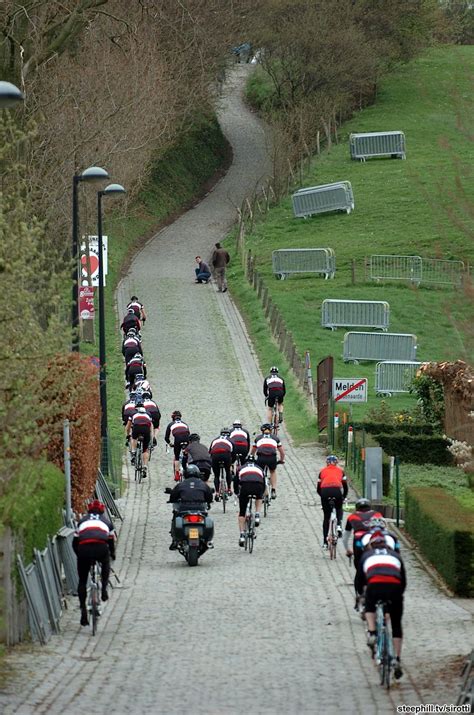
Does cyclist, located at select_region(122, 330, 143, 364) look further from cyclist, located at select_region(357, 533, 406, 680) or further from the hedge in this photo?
cyclist, located at select_region(357, 533, 406, 680)

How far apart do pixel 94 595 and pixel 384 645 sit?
4.43 m

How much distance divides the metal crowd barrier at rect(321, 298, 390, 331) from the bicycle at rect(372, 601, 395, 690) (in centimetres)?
3711

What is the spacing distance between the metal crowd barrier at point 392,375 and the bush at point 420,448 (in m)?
9.27

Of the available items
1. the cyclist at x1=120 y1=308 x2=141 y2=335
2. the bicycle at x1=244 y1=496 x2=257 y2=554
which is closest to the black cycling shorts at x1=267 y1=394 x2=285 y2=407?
the cyclist at x1=120 y1=308 x2=141 y2=335

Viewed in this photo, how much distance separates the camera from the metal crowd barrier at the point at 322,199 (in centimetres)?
7225

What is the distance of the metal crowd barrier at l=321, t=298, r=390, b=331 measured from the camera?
51.6 metres

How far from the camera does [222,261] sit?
5678 cm

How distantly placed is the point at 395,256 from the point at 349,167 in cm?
2181

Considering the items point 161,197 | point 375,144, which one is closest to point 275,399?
point 161,197

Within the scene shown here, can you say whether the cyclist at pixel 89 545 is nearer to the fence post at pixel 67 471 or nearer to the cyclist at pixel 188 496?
the fence post at pixel 67 471

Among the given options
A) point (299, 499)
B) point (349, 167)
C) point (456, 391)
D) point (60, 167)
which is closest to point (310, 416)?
point (456, 391)

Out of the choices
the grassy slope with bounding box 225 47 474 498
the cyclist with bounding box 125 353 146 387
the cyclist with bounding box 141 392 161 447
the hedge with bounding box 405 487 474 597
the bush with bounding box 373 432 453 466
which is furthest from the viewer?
the grassy slope with bounding box 225 47 474 498

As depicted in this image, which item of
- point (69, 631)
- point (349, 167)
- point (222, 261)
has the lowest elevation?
point (69, 631)

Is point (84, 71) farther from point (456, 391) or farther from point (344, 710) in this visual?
point (344, 710)
